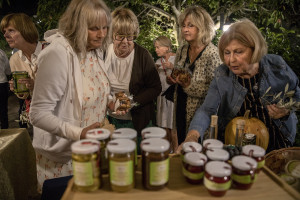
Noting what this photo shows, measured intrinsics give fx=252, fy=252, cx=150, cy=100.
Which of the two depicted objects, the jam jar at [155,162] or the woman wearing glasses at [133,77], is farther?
the woman wearing glasses at [133,77]

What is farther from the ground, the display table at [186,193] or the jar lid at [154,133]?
the jar lid at [154,133]

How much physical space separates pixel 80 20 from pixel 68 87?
44 cm

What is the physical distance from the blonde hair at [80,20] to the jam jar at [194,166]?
1.03 meters

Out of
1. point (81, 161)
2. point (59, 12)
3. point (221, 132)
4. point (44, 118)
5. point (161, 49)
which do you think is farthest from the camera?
point (59, 12)

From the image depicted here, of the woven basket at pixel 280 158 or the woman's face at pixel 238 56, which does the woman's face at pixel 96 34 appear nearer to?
the woman's face at pixel 238 56

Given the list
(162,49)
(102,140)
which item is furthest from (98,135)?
(162,49)

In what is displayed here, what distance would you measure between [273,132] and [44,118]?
164cm

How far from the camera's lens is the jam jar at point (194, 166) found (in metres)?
1.15

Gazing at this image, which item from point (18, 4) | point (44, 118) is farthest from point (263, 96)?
point (18, 4)

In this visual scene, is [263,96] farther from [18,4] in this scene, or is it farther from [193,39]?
[18,4]

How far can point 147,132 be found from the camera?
130 centimetres

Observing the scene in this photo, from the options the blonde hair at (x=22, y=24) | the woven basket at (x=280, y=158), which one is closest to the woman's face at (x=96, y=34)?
the woven basket at (x=280, y=158)

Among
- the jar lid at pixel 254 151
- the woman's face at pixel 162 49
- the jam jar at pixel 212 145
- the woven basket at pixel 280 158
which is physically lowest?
the woven basket at pixel 280 158

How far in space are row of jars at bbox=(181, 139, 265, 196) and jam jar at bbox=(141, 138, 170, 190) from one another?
0.14 meters
